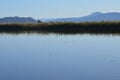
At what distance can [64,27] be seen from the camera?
40844mm

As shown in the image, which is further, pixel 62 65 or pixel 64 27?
pixel 64 27

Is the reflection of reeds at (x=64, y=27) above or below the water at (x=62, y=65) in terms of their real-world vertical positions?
below

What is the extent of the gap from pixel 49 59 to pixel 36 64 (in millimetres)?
1555

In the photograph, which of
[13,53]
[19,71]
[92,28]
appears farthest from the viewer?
[92,28]

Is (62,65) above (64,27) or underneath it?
above

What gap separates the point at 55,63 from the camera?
15414mm

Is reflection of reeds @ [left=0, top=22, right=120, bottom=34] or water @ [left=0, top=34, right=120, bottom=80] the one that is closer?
water @ [left=0, top=34, right=120, bottom=80]

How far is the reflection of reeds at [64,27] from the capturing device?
3766 centimetres

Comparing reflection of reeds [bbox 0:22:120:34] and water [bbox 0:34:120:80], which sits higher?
water [bbox 0:34:120:80]

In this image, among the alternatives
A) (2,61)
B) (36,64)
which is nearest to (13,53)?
(2,61)

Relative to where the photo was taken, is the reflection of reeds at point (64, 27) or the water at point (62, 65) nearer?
the water at point (62, 65)

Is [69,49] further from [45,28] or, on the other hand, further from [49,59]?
[45,28]

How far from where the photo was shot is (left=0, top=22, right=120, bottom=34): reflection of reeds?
37656 mm

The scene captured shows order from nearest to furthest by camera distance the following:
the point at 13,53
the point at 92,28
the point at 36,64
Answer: the point at 36,64
the point at 13,53
the point at 92,28
